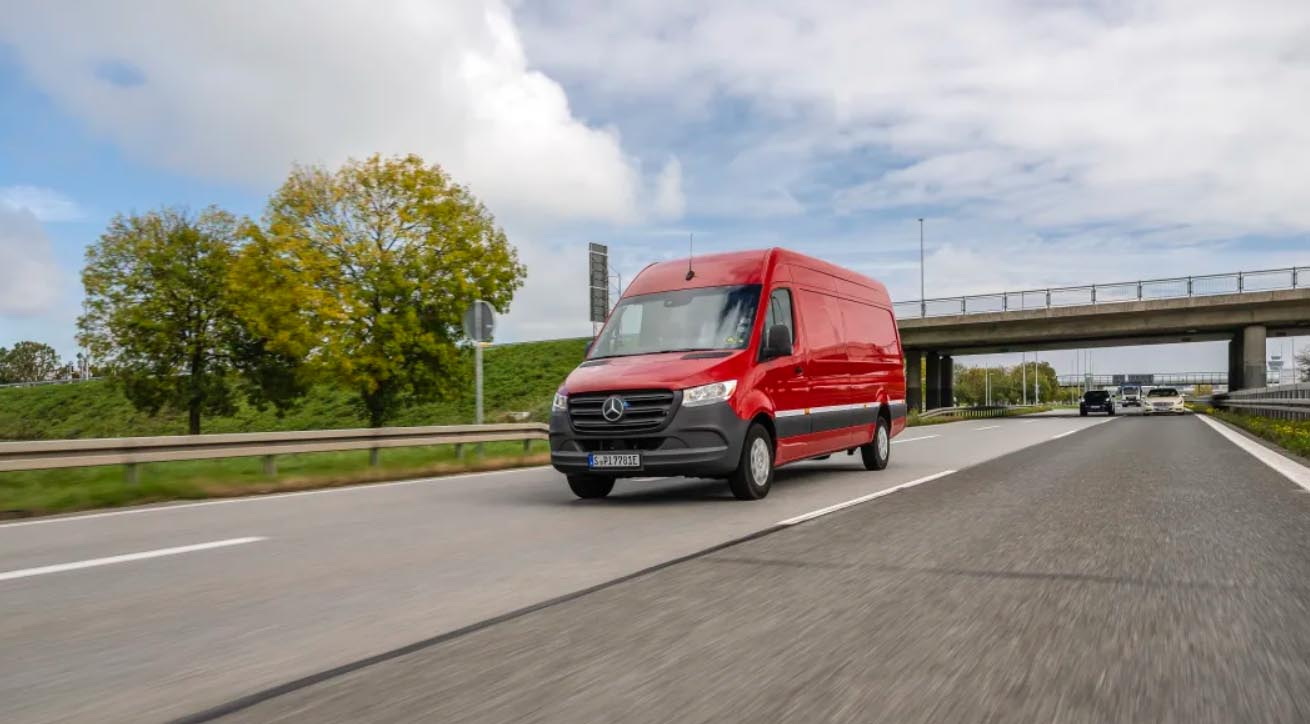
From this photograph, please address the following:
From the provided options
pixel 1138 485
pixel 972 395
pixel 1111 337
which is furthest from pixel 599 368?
pixel 972 395

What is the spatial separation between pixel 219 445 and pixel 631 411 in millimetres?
6013

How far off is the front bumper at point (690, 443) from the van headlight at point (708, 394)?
48mm

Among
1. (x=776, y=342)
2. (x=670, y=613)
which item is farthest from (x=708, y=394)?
(x=670, y=613)

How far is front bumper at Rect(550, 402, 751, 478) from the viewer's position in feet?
28.5

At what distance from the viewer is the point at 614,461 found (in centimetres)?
887

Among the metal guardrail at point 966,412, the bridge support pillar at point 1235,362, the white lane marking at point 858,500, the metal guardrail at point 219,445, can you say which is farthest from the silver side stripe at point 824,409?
the bridge support pillar at point 1235,362

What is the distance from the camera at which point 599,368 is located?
9.53 meters

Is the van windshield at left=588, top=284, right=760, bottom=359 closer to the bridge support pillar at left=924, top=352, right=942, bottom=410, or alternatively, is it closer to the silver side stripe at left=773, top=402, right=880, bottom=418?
the silver side stripe at left=773, top=402, right=880, bottom=418

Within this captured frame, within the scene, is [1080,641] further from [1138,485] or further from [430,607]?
[1138,485]

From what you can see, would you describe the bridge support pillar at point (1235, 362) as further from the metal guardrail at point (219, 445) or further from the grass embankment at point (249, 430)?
the metal guardrail at point (219, 445)

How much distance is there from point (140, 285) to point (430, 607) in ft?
125

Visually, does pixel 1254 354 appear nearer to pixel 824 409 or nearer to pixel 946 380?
pixel 946 380

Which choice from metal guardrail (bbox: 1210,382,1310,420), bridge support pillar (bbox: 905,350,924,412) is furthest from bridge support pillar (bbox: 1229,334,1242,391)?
bridge support pillar (bbox: 905,350,924,412)

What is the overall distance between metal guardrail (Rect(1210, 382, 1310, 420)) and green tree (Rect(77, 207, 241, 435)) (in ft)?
111
